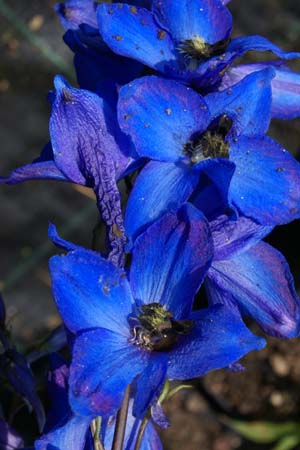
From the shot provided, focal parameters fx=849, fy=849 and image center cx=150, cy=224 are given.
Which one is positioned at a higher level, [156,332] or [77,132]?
[77,132]

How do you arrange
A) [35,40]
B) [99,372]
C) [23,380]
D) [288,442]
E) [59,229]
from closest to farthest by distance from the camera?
1. [99,372]
2. [23,380]
3. [288,442]
4. [59,229]
5. [35,40]

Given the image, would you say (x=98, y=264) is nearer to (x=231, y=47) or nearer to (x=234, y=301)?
(x=234, y=301)

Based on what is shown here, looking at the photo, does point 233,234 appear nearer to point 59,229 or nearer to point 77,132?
point 77,132

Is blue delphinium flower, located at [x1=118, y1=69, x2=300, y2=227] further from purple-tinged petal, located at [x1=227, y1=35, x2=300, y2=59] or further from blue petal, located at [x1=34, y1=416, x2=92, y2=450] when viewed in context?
blue petal, located at [x1=34, y1=416, x2=92, y2=450]

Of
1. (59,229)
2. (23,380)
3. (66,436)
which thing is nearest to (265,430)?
(59,229)

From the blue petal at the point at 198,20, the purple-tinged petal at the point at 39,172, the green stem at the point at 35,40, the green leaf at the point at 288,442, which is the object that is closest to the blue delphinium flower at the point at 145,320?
the purple-tinged petal at the point at 39,172

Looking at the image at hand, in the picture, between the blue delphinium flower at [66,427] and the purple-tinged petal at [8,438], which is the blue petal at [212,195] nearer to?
the blue delphinium flower at [66,427]
